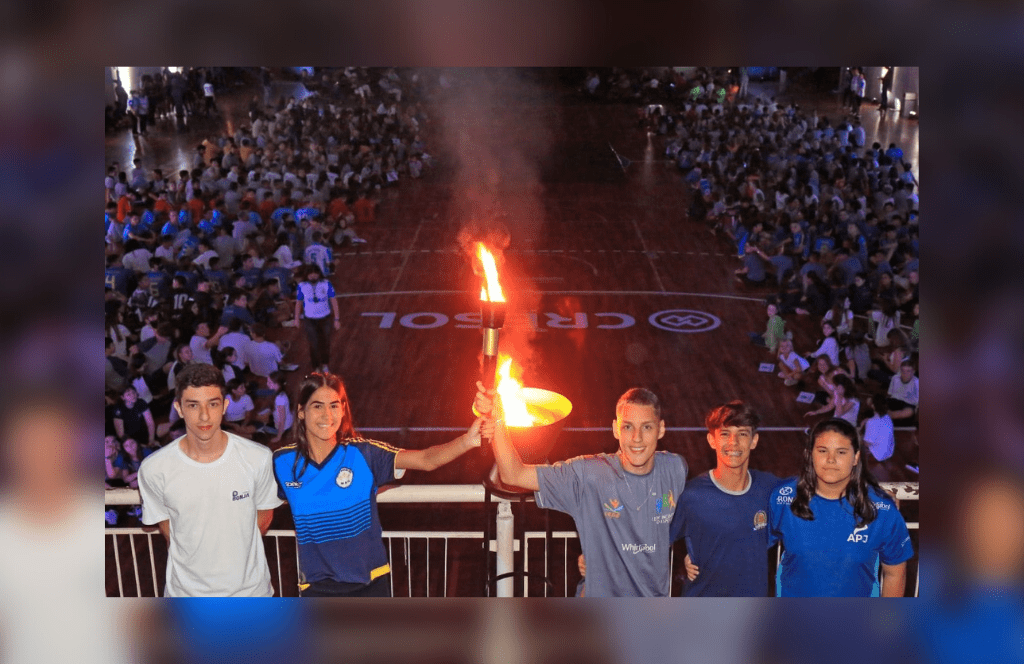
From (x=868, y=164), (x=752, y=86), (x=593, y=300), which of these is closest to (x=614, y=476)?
(x=593, y=300)

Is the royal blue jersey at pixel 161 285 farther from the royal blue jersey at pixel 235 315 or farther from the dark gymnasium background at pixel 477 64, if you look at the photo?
the dark gymnasium background at pixel 477 64

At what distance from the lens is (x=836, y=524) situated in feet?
18.5

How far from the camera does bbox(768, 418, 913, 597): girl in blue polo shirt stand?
18.2 ft

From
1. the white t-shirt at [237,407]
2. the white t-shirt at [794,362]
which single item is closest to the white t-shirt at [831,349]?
the white t-shirt at [794,362]

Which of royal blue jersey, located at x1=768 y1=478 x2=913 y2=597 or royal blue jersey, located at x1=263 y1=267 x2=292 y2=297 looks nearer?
royal blue jersey, located at x1=768 y1=478 x2=913 y2=597

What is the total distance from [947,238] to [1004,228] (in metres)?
0.32

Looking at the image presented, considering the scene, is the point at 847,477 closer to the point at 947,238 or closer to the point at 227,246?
the point at 947,238

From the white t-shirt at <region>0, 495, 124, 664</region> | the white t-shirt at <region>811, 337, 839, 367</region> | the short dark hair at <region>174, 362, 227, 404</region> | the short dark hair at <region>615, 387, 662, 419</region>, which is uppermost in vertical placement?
the short dark hair at <region>174, 362, 227, 404</region>

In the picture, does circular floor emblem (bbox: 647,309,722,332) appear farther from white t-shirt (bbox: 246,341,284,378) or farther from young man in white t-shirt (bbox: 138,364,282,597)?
young man in white t-shirt (bbox: 138,364,282,597)

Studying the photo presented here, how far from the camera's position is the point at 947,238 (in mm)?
6930

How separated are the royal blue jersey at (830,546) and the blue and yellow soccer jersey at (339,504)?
1.95 metres

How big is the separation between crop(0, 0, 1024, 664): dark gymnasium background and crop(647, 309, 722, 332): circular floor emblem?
6.59 m

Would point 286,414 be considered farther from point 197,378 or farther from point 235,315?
point 197,378

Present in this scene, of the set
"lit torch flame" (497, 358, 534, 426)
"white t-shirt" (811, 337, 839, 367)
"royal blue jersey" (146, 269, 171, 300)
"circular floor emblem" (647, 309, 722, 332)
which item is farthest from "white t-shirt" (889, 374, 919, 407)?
"royal blue jersey" (146, 269, 171, 300)
